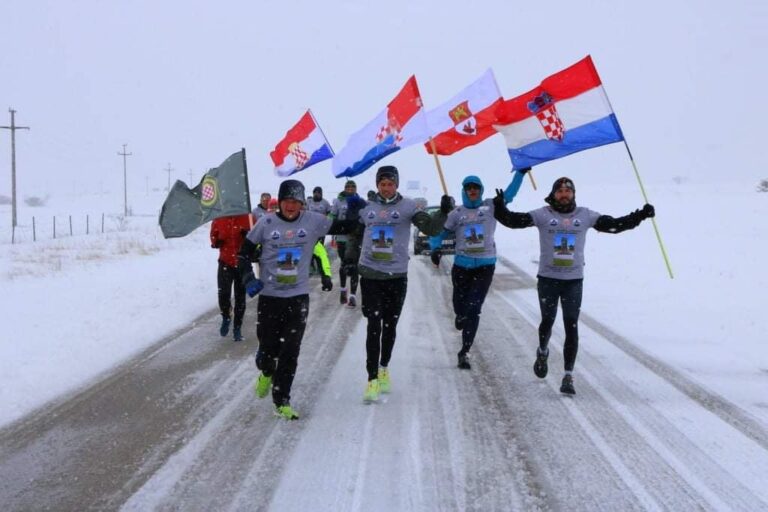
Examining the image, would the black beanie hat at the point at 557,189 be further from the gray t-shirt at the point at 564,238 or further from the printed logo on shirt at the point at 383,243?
the printed logo on shirt at the point at 383,243

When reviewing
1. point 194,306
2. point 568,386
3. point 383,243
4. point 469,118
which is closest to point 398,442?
point 383,243

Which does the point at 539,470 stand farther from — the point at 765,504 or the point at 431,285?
the point at 431,285

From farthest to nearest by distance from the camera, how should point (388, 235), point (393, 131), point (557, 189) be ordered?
point (393, 131)
point (557, 189)
point (388, 235)

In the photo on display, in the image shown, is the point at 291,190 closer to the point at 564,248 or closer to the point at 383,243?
the point at 383,243

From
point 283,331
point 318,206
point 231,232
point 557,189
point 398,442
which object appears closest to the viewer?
point 398,442

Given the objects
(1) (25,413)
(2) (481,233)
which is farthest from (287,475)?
(2) (481,233)

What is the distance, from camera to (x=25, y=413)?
16.7ft

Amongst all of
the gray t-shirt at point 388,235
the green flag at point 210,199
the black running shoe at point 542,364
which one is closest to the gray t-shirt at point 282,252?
the gray t-shirt at point 388,235

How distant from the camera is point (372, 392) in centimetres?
529

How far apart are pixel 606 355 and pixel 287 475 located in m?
4.58

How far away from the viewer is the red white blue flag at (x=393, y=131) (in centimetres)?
736

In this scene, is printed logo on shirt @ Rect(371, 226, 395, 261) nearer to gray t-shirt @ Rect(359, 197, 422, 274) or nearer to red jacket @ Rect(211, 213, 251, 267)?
gray t-shirt @ Rect(359, 197, 422, 274)

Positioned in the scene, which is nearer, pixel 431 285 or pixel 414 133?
pixel 414 133

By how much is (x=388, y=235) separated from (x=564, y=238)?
1.70 metres
